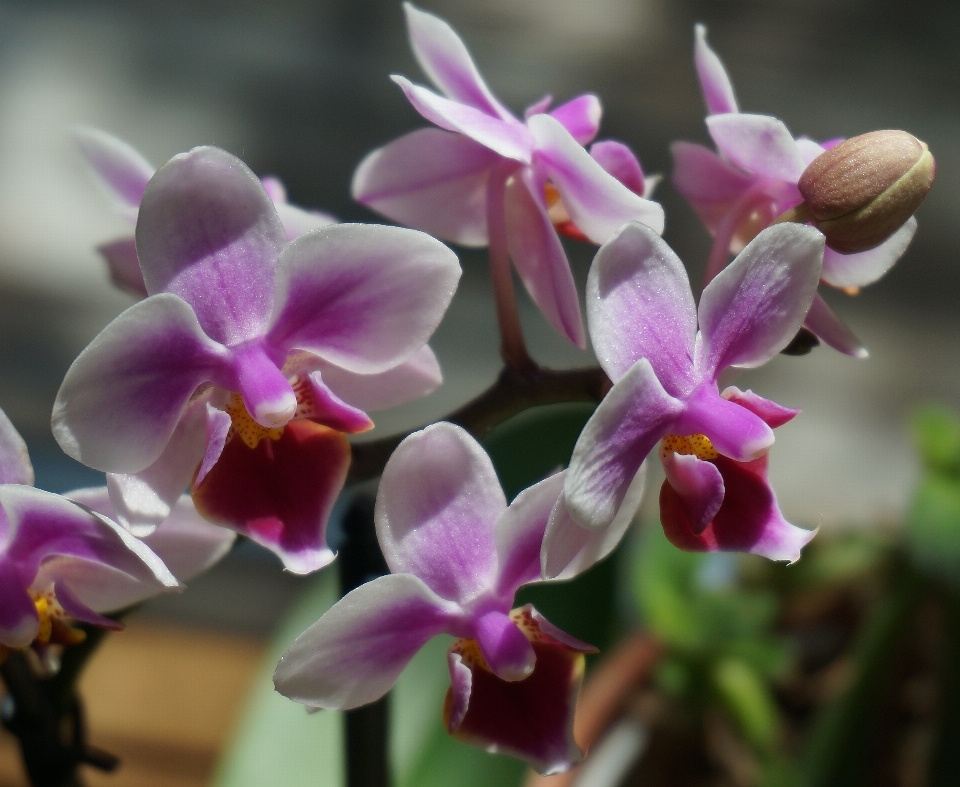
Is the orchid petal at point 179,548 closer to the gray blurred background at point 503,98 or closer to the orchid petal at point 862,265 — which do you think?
the orchid petal at point 862,265

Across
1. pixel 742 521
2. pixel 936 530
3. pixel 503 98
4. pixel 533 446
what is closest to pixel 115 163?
pixel 742 521

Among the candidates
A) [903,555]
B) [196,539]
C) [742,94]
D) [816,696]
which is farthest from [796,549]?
[742,94]

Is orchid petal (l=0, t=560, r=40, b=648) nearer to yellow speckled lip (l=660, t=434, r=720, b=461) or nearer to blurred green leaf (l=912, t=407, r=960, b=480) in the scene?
yellow speckled lip (l=660, t=434, r=720, b=461)

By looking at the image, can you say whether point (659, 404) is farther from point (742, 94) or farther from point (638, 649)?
point (742, 94)

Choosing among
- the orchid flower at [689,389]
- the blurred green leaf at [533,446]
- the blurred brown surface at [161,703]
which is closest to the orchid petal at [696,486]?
the orchid flower at [689,389]

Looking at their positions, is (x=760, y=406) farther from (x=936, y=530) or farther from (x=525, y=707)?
(x=936, y=530)

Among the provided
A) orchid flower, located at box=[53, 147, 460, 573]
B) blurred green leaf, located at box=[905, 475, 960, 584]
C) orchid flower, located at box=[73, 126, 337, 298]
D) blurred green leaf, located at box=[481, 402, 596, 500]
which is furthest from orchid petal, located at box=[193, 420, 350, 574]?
blurred green leaf, located at box=[905, 475, 960, 584]
